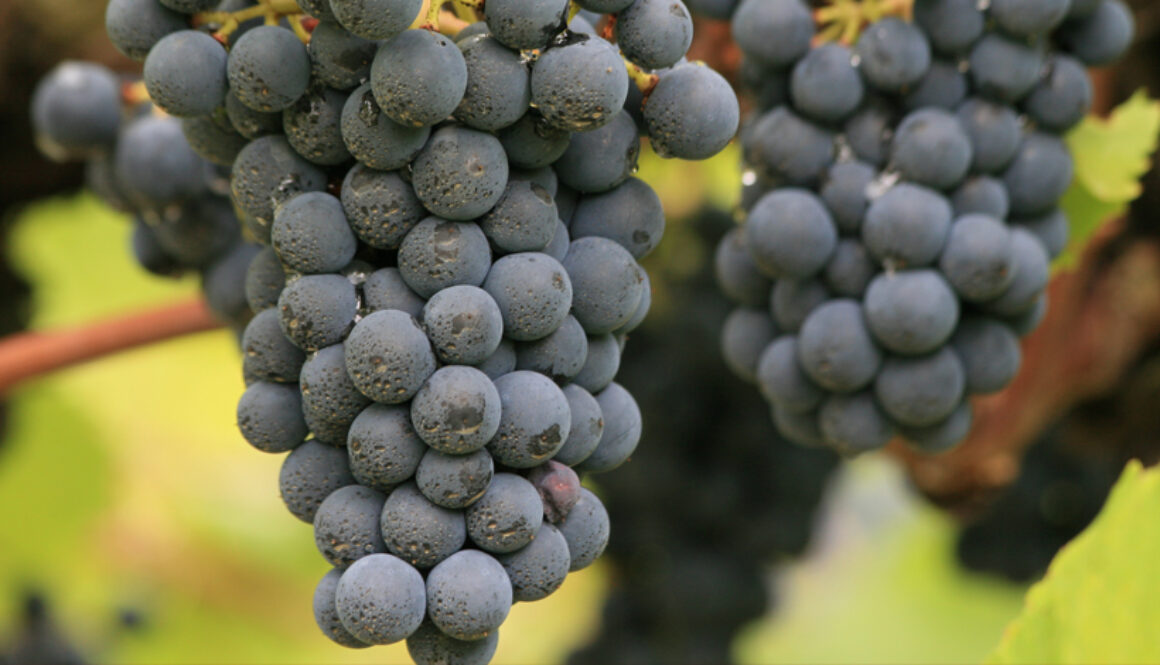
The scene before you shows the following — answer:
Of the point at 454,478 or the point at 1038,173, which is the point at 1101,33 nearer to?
the point at 1038,173

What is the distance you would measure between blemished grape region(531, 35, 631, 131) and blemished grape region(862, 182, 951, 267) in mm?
283

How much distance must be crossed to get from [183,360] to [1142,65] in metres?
1.76

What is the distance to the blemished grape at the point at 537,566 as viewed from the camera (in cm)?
48

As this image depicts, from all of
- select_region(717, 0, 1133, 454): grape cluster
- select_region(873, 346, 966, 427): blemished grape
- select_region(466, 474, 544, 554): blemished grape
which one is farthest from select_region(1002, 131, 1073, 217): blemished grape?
select_region(466, 474, 544, 554): blemished grape

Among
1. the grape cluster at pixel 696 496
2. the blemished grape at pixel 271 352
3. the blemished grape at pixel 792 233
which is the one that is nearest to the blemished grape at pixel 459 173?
the blemished grape at pixel 271 352

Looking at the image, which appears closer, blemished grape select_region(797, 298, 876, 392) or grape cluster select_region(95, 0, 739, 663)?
grape cluster select_region(95, 0, 739, 663)

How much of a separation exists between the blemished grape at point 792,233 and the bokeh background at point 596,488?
8.9 inches

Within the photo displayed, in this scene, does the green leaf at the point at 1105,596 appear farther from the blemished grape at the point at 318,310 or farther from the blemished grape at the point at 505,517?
the blemished grape at the point at 318,310

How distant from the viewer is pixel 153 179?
783 millimetres

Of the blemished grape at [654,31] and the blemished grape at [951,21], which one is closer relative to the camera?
the blemished grape at [654,31]

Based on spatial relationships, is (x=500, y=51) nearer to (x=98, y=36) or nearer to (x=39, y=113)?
(x=39, y=113)

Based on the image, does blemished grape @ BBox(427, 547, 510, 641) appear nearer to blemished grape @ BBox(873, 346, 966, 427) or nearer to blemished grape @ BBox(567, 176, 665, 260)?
blemished grape @ BBox(567, 176, 665, 260)

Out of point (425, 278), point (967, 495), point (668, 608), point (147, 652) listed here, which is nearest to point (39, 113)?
point (425, 278)

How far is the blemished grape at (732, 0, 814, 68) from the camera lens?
2.26ft
